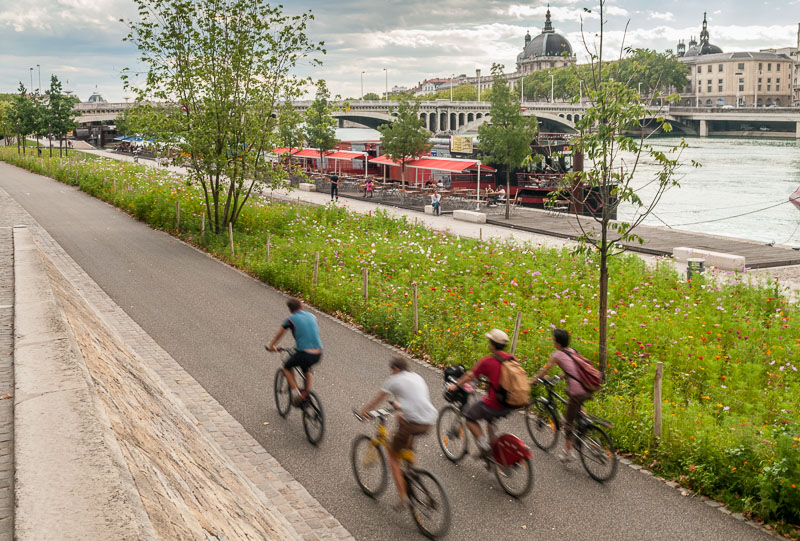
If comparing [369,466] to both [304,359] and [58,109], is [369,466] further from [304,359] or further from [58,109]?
[58,109]

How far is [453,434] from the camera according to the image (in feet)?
28.7

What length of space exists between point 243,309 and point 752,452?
1111 cm

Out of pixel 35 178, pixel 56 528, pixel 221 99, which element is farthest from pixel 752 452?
pixel 35 178

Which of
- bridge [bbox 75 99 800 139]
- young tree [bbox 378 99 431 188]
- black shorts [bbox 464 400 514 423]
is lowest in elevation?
black shorts [bbox 464 400 514 423]

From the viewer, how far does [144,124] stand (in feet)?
81.2

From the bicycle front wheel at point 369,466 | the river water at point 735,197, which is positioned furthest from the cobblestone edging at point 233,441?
the river water at point 735,197

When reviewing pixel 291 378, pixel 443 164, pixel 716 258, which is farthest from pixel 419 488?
pixel 443 164

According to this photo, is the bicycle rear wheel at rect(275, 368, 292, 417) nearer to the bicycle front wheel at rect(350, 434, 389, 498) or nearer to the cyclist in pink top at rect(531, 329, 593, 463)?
the bicycle front wheel at rect(350, 434, 389, 498)

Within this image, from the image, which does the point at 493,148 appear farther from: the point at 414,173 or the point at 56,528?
the point at 56,528

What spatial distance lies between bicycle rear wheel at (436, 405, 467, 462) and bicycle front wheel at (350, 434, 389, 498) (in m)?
1.06

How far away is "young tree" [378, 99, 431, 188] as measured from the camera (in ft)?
155

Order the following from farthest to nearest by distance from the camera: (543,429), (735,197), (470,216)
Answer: (735,197)
(470,216)
(543,429)

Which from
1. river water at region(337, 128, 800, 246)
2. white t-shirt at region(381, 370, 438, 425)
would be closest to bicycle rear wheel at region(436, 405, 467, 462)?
white t-shirt at region(381, 370, 438, 425)

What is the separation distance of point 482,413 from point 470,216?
28226mm
